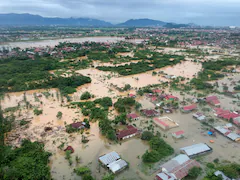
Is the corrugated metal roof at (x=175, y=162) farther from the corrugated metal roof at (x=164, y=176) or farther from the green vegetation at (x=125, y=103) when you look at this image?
the green vegetation at (x=125, y=103)

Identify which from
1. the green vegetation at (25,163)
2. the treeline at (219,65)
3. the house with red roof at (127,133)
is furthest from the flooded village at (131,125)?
the treeline at (219,65)

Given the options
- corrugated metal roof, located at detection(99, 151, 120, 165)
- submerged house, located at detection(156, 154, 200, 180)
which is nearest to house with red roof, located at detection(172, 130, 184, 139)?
submerged house, located at detection(156, 154, 200, 180)

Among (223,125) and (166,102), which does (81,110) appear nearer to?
(166,102)

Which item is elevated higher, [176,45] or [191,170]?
[176,45]

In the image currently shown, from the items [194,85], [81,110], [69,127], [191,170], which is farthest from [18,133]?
[194,85]

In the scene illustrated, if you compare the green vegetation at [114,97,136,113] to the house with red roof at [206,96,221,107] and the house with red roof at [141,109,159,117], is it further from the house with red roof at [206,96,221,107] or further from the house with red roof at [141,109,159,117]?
the house with red roof at [206,96,221,107]

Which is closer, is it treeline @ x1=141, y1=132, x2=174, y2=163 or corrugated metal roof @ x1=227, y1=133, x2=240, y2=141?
treeline @ x1=141, y1=132, x2=174, y2=163
